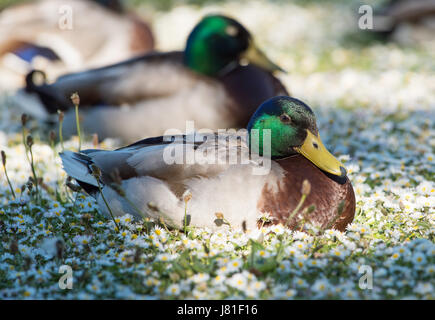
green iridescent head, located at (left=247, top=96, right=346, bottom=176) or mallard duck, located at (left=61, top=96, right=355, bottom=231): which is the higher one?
green iridescent head, located at (left=247, top=96, right=346, bottom=176)

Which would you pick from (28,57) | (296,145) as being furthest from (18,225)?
(28,57)

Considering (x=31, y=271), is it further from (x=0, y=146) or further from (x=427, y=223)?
(x=0, y=146)

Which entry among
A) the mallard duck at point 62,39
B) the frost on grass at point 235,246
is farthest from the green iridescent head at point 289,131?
the mallard duck at point 62,39

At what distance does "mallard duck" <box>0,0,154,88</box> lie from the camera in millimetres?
7906

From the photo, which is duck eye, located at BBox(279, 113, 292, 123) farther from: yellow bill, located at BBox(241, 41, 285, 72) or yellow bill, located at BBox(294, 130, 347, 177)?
yellow bill, located at BBox(241, 41, 285, 72)

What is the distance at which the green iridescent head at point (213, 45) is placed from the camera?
215 inches

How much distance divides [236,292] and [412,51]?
7430 mm

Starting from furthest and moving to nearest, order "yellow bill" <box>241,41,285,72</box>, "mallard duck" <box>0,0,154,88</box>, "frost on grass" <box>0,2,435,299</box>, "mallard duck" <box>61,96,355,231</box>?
"mallard duck" <box>0,0,154,88</box> < "yellow bill" <box>241,41,285,72</box> < "mallard duck" <box>61,96,355,231</box> < "frost on grass" <box>0,2,435,299</box>

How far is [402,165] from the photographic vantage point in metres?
4.57

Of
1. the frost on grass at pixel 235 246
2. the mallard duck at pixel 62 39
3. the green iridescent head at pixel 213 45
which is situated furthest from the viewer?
the mallard duck at pixel 62 39

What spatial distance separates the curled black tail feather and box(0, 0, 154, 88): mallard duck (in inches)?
78.0

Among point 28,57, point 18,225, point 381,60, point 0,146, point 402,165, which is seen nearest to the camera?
point 18,225

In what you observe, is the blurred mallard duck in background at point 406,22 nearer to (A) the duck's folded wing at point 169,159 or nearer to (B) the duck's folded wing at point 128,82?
(B) the duck's folded wing at point 128,82

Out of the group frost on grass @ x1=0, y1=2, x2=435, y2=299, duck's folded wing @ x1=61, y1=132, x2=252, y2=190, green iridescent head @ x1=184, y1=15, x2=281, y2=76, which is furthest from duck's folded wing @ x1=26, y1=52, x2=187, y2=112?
duck's folded wing @ x1=61, y1=132, x2=252, y2=190
